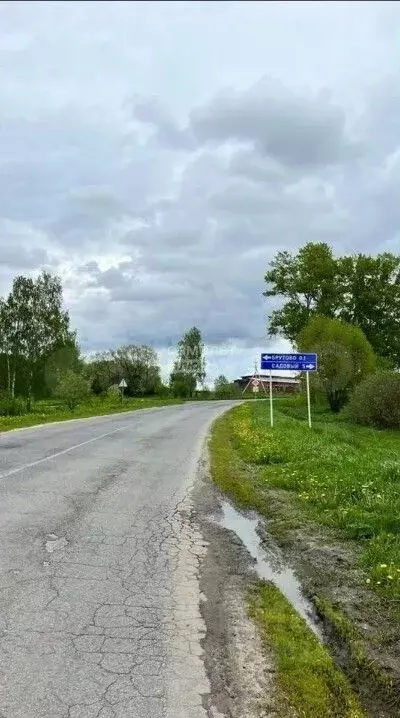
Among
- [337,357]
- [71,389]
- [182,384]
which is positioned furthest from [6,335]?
[182,384]

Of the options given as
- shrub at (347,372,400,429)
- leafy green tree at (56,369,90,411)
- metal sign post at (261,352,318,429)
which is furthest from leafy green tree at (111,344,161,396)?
metal sign post at (261,352,318,429)

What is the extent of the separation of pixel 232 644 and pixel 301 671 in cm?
66

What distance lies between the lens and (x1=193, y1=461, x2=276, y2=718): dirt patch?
3.91 m

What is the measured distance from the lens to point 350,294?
62.6 m

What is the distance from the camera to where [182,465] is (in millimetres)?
15484

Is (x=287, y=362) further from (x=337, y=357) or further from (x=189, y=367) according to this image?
(x=189, y=367)

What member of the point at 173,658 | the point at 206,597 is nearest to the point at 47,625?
the point at 173,658

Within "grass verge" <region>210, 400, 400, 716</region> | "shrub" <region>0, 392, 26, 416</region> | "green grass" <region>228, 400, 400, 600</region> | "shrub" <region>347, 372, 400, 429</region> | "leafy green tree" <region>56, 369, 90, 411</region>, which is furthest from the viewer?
"leafy green tree" <region>56, 369, 90, 411</region>

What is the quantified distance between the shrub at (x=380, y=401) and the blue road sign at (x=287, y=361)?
489 inches

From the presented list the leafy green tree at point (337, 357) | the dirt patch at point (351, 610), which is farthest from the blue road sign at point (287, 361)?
the leafy green tree at point (337, 357)

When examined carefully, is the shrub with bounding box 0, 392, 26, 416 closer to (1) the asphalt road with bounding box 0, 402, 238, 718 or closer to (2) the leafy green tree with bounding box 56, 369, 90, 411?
(2) the leafy green tree with bounding box 56, 369, 90, 411

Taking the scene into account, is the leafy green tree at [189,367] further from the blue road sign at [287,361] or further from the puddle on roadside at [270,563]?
the puddle on roadside at [270,563]

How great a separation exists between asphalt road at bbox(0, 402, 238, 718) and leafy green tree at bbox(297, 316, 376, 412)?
124 ft

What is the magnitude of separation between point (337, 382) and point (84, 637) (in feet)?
149
